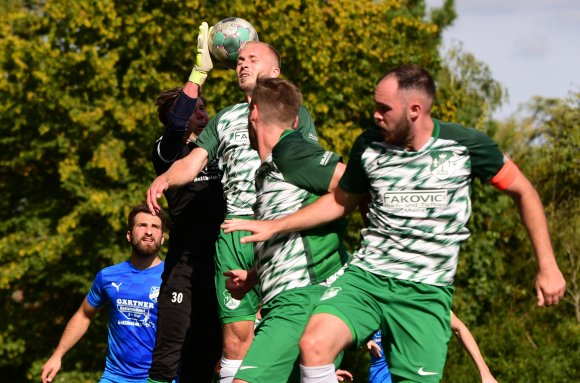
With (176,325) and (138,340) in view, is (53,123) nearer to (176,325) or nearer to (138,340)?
(138,340)

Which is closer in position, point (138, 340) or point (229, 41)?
point (229, 41)

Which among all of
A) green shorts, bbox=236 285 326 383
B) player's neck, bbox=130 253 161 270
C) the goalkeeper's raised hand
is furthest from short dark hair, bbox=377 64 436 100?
player's neck, bbox=130 253 161 270

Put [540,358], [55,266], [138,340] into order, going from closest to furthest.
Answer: [138,340] → [540,358] → [55,266]

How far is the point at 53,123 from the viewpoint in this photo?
25828mm

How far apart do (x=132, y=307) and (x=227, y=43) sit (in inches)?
123

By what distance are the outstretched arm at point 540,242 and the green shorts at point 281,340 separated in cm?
121

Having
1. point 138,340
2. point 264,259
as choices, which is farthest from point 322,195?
point 138,340

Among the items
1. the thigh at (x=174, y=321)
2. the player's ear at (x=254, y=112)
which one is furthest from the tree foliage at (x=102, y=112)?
the player's ear at (x=254, y=112)

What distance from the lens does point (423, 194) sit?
536 centimetres

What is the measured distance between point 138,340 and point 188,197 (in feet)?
7.78

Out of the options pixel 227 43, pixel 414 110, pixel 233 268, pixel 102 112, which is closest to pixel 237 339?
pixel 233 268

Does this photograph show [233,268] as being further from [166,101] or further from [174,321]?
[166,101]

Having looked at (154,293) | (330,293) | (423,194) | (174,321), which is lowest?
(154,293)

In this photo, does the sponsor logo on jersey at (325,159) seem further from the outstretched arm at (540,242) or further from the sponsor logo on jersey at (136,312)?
the sponsor logo on jersey at (136,312)
